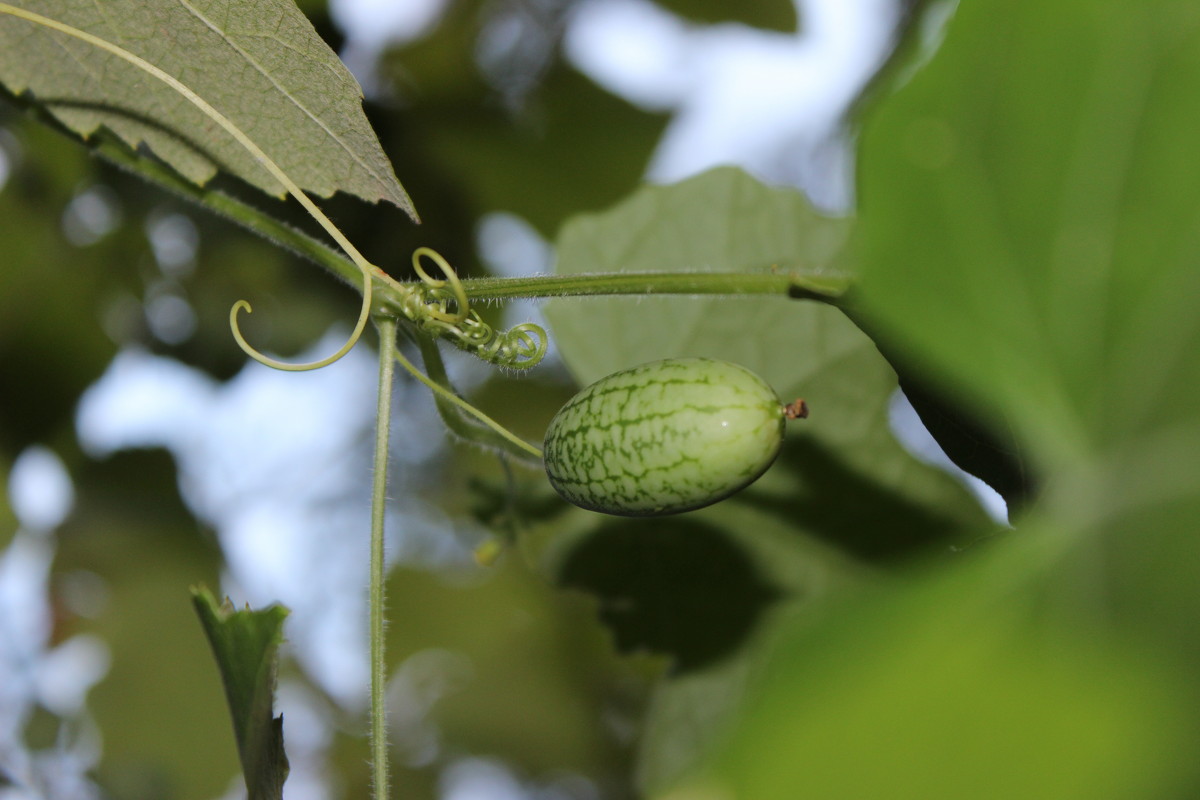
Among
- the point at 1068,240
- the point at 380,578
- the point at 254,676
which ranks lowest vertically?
the point at 254,676

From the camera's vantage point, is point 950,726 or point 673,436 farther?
point 673,436

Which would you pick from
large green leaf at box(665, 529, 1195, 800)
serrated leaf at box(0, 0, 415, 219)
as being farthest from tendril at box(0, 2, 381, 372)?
large green leaf at box(665, 529, 1195, 800)

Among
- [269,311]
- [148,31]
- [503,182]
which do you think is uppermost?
[148,31]

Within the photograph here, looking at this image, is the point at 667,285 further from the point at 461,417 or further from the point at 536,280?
the point at 461,417

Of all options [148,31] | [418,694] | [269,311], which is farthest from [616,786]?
[148,31]

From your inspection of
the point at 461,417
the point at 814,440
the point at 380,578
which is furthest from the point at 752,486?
the point at 380,578

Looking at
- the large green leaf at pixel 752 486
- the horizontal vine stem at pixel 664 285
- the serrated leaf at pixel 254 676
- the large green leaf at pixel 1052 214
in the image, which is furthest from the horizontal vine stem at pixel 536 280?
the large green leaf at pixel 752 486

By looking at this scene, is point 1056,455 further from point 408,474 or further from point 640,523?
point 408,474
